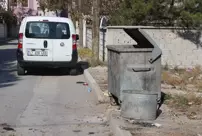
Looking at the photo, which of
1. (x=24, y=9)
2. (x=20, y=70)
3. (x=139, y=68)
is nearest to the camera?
(x=139, y=68)

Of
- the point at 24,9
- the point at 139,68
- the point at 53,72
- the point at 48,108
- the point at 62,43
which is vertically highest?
the point at 139,68

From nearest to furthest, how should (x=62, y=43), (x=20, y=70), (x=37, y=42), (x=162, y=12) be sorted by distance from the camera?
(x=37, y=42) → (x=62, y=43) → (x=20, y=70) → (x=162, y=12)

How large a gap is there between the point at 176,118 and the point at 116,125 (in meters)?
1.30

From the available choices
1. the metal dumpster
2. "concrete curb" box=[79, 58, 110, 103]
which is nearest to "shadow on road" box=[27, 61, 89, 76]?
"concrete curb" box=[79, 58, 110, 103]

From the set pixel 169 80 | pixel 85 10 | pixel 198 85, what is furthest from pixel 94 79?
pixel 85 10

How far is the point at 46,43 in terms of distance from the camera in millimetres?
15703

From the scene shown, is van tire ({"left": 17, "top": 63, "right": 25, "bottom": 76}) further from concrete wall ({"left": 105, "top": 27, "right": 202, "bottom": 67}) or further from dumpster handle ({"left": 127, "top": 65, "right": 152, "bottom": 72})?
dumpster handle ({"left": 127, "top": 65, "right": 152, "bottom": 72})

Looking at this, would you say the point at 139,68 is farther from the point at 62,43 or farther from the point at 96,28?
the point at 96,28

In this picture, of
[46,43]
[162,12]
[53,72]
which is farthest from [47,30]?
[162,12]

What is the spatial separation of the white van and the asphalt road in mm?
592

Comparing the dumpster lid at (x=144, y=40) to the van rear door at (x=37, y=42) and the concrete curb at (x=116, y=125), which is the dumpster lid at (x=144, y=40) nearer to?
the concrete curb at (x=116, y=125)

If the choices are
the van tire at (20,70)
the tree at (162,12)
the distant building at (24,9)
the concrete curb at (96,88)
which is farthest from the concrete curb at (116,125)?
the distant building at (24,9)

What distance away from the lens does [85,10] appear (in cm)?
2812

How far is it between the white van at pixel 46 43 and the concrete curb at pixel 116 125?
727 cm
